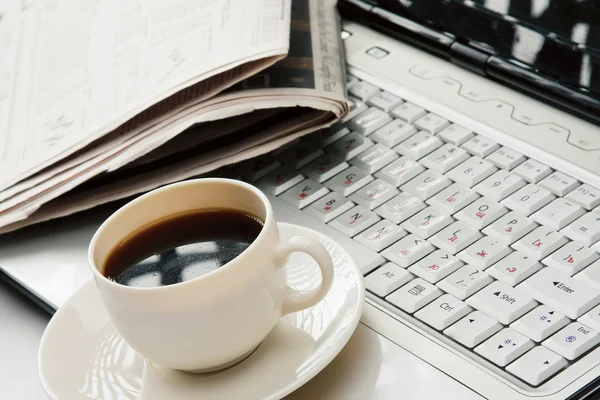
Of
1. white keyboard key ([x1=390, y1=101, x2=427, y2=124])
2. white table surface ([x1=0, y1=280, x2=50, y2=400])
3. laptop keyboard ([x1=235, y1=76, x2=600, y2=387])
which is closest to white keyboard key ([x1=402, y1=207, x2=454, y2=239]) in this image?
laptop keyboard ([x1=235, y1=76, x2=600, y2=387])

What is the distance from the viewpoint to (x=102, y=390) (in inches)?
16.6

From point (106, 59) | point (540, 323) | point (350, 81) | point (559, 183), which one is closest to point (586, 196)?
point (559, 183)

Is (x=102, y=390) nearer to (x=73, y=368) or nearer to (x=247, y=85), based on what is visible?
(x=73, y=368)

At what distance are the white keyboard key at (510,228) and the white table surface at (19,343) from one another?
0.29 m

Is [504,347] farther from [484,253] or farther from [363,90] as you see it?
[363,90]

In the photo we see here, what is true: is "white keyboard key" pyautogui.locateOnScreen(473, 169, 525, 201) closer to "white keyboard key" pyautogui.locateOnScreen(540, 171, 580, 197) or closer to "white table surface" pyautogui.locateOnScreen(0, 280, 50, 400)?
"white keyboard key" pyautogui.locateOnScreen(540, 171, 580, 197)

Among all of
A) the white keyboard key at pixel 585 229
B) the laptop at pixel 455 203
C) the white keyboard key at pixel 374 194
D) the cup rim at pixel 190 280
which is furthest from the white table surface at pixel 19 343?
the white keyboard key at pixel 585 229

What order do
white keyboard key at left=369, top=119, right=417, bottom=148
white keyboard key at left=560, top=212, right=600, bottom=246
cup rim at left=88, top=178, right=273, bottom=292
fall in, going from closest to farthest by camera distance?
cup rim at left=88, top=178, right=273, bottom=292 < white keyboard key at left=560, top=212, right=600, bottom=246 < white keyboard key at left=369, top=119, right=417, bottom=148

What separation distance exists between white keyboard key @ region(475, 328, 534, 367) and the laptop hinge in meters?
0.28

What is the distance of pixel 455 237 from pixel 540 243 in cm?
5

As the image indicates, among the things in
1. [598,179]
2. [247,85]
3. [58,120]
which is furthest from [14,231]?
[598,179]

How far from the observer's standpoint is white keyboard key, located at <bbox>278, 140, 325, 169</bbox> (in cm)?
59

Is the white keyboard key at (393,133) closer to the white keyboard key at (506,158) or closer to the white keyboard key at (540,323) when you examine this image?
the white keyboard key at (506,158)

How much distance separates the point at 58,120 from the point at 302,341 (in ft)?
0.92
